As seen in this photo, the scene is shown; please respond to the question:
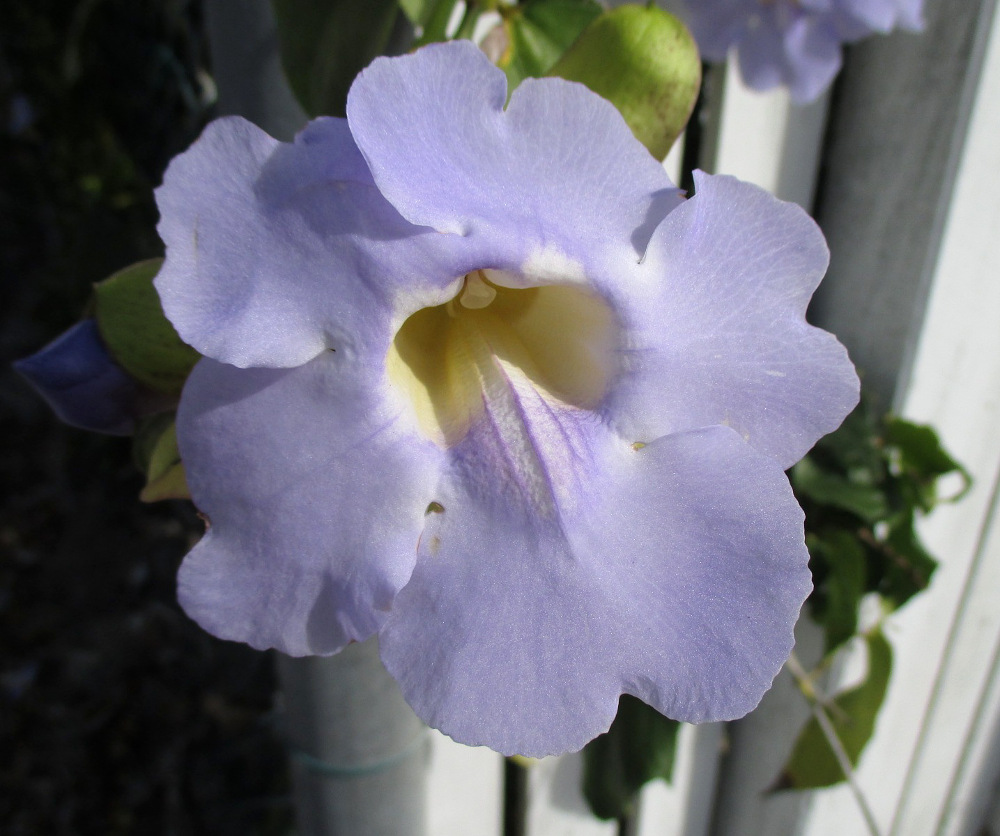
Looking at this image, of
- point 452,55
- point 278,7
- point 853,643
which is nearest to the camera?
point 452,55

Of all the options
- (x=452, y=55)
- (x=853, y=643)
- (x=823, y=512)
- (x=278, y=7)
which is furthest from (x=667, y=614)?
(x=853, y=643)

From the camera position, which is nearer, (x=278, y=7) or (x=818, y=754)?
(x=278, y=7)

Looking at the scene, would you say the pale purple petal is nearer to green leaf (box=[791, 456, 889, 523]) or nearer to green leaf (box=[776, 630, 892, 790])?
green leaf (box=[791, 456, 889, 523])

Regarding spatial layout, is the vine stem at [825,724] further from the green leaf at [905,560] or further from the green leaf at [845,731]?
the green leaf at [905,560]

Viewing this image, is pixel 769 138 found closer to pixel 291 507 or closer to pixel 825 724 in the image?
pixel 825 724

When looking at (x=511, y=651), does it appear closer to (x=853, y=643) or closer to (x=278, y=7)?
(x=278, y=7)

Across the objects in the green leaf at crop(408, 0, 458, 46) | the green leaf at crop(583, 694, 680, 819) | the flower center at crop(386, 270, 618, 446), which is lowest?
the green leaf at crop(583, 694, 680, 819)

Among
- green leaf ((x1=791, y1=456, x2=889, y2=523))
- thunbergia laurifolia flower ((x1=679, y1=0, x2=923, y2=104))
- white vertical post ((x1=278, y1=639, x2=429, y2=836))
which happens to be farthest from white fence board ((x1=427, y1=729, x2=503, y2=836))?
thunbergia laurifolia flower ((x1=679, y1=0, x2=923, y2=104))
